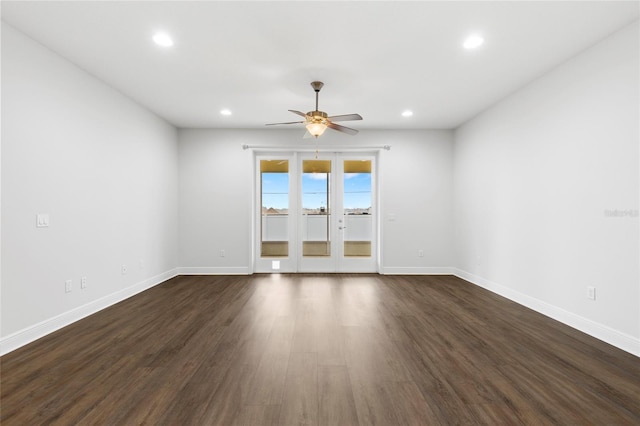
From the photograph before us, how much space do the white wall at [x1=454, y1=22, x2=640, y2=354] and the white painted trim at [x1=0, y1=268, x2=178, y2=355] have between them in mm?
5167

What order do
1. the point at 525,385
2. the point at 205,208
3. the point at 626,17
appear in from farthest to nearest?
the point at 205,208 < the point at 626,17 < the point at 525,385

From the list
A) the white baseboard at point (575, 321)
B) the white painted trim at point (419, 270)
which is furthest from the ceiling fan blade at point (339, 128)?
the white baseboard at point (575, 321)

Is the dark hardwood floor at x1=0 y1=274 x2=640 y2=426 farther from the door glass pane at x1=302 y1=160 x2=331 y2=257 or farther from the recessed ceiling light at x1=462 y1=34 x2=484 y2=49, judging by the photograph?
the recessed ceiling light at x1=462 y1=34 x2=484 y2=49

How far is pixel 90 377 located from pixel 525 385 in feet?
9.74

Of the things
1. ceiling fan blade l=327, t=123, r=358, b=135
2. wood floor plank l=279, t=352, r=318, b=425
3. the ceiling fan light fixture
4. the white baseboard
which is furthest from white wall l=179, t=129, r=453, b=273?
wood floor plank l=279, t=352, r=318, b=425

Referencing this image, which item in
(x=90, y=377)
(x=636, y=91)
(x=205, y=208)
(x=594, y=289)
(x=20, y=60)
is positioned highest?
(x=20, y=60)

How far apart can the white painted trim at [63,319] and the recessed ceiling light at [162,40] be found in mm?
2854

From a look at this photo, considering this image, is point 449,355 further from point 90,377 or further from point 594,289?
point 90,377

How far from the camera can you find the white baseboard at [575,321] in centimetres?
268

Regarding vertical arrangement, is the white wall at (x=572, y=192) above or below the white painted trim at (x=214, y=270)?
above

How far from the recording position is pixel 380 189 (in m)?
6.07

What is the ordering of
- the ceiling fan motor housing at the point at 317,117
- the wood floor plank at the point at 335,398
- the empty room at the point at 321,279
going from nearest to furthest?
the wood floor plank at the point at 335,398, the empty room at the point at 321,279, the ceiling fan motor housing at the point at 317,117

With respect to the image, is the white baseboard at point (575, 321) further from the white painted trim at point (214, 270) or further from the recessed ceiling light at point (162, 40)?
the recessed ceiling light at point (162, 40)

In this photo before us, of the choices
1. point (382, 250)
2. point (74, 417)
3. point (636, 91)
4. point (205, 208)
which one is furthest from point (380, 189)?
point (74, 417)
